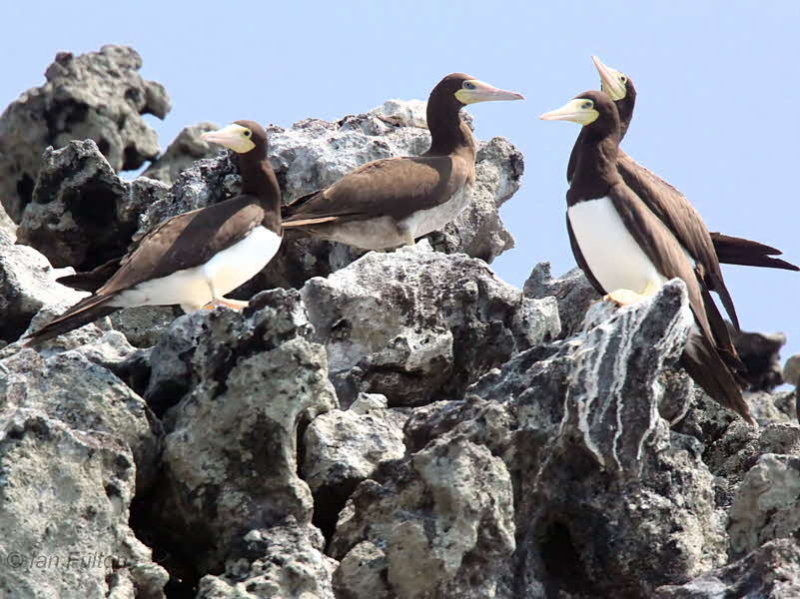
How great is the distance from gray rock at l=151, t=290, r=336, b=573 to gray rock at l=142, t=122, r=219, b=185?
10878mm

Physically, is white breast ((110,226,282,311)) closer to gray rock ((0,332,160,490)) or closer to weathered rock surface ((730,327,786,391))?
gray rock ((0,332,160,490))

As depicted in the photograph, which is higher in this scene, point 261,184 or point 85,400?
point 261,184

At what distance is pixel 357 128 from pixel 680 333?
6.65m

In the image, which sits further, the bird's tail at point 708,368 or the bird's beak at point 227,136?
the bird's beak at point 227,136

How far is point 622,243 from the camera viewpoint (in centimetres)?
1235

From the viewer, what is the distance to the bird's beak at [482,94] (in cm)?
1594

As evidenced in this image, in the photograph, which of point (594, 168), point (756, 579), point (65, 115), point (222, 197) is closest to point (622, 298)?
point (594, 168)

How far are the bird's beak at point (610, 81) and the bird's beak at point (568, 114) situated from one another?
78.6 inches

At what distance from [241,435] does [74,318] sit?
2.25m

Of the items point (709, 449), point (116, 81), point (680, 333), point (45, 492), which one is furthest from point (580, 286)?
point (116, 81)

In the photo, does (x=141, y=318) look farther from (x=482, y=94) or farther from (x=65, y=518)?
(x=65, y=518)

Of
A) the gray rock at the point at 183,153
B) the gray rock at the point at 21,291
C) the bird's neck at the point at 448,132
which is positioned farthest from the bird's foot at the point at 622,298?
the gray rock at the point at 183,153

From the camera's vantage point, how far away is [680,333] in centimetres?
990

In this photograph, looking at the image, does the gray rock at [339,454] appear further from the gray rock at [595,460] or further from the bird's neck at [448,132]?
the bird's neck at [448,132]
